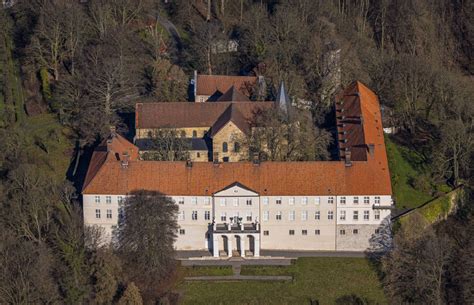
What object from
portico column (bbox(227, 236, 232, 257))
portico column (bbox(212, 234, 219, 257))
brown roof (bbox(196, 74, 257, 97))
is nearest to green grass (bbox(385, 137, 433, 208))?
brown roof (bbox(196, 74, 257, 97))

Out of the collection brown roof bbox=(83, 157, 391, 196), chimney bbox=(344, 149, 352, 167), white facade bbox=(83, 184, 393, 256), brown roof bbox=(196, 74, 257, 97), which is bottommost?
white facade bbox=(83, 184, 393, 256)

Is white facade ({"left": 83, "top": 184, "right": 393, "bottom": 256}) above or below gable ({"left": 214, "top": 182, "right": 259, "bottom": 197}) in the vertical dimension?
Answer: below

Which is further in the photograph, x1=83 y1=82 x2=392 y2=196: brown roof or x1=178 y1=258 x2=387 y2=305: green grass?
x1=83 y1=82 x2=392 y2=196: brown roof

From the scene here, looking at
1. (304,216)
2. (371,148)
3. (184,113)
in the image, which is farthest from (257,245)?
(184,113)

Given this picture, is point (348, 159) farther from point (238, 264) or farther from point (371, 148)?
point (238, 264)

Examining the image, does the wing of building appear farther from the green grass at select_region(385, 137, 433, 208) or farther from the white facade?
the green grass at select_region(385, 137, 433, 208)

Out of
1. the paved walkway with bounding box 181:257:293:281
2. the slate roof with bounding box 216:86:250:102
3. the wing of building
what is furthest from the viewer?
the slate roof with bounding box 216:86:250:102

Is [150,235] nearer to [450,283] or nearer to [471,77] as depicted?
[450,283]
